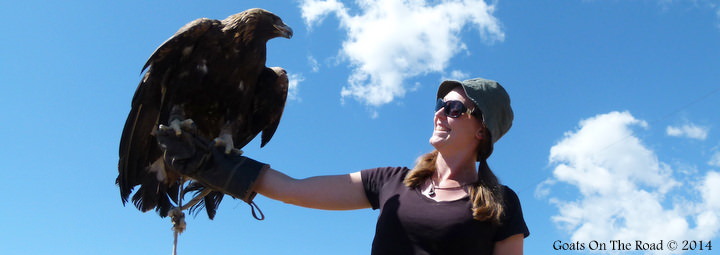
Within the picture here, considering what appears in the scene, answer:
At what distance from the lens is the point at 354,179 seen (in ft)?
7.64

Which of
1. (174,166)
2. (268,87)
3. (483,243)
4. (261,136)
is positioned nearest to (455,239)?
(483,243)

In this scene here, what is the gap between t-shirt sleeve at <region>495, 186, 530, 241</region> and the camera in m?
2.11

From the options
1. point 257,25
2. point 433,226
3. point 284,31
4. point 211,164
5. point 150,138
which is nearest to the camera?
point 433,226

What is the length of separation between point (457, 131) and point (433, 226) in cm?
39

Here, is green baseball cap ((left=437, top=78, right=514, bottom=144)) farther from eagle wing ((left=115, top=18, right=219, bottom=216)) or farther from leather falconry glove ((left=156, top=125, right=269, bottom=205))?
eagle wing ((left=115, top=18, right=219, bottom=216))

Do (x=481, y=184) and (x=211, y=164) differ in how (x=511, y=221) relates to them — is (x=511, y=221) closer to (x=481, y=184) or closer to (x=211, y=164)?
(x=481, y=184)

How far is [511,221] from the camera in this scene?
2.13 meters

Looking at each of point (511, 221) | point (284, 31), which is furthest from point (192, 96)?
point (511, 221)

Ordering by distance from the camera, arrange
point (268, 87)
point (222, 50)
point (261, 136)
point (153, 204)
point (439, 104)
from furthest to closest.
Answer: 1. point (261, 136)
2. point (268, 87)
3. point (222, 50)
4. point (153, 204)
5. point (439, 104)

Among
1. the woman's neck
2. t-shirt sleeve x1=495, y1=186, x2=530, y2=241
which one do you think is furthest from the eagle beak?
t-shirt sleeve x1=495, y1=186, x2=530, y2=241

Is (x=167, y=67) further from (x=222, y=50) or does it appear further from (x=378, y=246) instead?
(x=378, y=246)

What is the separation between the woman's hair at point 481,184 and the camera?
2035mm

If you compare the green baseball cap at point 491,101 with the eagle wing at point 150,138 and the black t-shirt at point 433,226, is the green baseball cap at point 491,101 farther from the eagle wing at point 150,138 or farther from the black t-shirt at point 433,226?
the eagle wing at point 150,138

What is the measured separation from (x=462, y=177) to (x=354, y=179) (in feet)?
1.36
